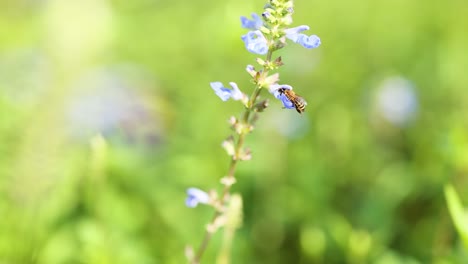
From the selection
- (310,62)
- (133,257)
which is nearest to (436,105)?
(310,62)

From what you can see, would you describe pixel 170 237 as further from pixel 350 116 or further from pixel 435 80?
pixel 435 80

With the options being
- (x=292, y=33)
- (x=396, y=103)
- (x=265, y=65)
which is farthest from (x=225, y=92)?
(x=396, y=103)

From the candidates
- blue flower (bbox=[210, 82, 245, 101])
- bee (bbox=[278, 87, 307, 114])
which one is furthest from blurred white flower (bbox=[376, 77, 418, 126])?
blue flower (bbox=[210, 82, 245, 101])

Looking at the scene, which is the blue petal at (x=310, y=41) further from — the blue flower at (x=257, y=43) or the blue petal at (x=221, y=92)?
the blue petal at (x=221, y=92)

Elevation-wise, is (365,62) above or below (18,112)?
above

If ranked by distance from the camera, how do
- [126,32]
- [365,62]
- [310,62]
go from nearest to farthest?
[310,62] < [365,62] < [126,32]

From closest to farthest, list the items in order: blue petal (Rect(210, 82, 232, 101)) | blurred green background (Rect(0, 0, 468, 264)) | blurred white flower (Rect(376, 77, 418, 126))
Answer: blue petal (Rect(210, 82, 232, 101)), blurred green background (Rect(0, 0, 468, 264)), blurred white flower (Rect(376, 77, 418, 126))

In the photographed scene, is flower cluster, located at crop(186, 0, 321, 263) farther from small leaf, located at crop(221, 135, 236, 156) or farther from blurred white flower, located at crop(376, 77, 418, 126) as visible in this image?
blurred white flower, located at crop(376, 77, 418, 126)

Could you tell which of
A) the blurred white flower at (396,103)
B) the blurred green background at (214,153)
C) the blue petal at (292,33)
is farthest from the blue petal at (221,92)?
the blurred white flower at (396,103)

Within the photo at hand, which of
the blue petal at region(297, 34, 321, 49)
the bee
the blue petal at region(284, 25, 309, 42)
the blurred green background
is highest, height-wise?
the blurred green background
